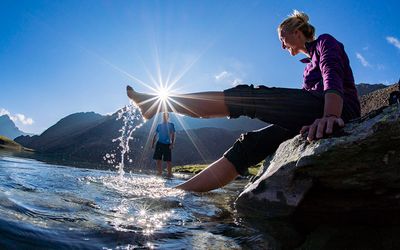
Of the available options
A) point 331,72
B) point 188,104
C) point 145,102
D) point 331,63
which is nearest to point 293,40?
point 331,63

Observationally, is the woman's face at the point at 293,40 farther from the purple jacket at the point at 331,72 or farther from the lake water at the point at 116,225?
the lake water at the point at 116,225

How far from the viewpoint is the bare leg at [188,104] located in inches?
197

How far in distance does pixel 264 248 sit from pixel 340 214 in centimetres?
176

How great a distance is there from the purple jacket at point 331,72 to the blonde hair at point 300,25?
0.41 m

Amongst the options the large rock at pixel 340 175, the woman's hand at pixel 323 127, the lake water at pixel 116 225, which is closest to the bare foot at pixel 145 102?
the lake water at pixel 116 225

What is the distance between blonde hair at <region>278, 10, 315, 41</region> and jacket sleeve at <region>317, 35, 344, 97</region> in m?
0.78

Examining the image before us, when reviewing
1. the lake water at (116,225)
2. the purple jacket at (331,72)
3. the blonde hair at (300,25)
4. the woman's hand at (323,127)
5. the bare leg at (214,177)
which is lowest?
the lake water at (116,225)

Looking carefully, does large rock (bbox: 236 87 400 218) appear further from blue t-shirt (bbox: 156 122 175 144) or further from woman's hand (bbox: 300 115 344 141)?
blue t-shirt (bbox: 156 122 175 144)

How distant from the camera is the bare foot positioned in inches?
195

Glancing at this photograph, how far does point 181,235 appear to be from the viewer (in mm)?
3223

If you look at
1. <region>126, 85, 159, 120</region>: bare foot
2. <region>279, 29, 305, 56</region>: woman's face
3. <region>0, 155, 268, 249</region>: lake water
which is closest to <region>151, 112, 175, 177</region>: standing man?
<region>279, 29, 305, 56</region>: woman's face

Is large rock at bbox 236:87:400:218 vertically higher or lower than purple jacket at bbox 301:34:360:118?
lower

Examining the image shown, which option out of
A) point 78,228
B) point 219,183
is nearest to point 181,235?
point 78,228

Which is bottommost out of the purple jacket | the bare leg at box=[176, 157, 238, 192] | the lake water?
the lake water
